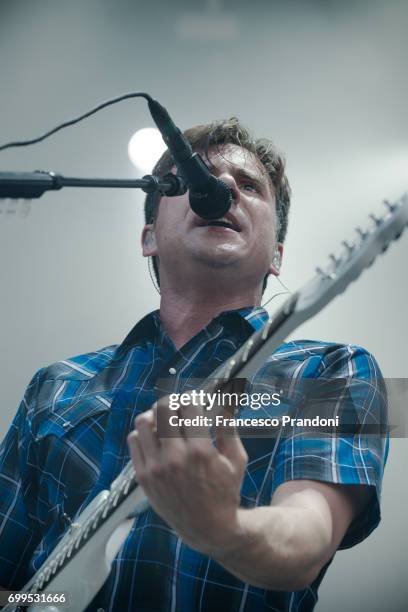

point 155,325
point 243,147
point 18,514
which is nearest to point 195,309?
point 155,325

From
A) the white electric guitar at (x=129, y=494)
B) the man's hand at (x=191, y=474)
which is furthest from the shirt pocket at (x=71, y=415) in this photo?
the man's hand at (x=191, y=474)

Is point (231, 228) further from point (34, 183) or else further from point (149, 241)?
point (34, 183)

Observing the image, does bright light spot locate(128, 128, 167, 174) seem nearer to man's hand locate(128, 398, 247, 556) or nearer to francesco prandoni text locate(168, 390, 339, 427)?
francesco prandoni text locate(168, 390, 339, 427)

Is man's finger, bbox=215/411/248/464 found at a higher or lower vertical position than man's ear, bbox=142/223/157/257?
lower

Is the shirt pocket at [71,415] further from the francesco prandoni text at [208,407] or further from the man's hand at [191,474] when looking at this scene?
the man's hand at [191,474]

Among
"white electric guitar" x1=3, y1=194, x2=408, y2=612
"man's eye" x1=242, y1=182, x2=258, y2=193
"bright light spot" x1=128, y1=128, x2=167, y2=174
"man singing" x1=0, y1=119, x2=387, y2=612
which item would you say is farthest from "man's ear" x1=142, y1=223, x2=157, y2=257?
"white electric guitar" x1=3, y1=194, x2=408, y2=612

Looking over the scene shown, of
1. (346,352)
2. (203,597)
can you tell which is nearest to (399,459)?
(346,352)

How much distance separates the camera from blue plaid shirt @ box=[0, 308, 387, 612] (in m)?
0.98

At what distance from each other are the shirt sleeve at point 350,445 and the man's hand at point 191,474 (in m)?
0.32

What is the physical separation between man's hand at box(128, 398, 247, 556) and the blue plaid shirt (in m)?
0.33

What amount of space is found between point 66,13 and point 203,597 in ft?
5.11

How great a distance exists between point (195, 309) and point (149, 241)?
0.31m

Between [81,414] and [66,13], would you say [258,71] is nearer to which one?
[66,13]

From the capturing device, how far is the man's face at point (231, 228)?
1.37 metres
